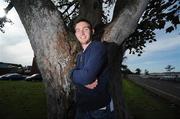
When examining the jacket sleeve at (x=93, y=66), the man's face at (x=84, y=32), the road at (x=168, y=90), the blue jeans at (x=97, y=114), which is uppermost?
the man's face at (x=84, y=32)

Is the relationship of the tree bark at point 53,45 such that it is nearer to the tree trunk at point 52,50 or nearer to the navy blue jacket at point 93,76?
the tree trunk at point 52,50

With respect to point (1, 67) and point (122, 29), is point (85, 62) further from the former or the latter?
point (1, 67)

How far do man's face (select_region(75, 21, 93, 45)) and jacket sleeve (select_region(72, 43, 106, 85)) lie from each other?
303 mm

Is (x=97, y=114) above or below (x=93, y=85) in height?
below

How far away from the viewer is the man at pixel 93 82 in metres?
3.37

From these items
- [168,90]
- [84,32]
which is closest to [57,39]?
[84,32]

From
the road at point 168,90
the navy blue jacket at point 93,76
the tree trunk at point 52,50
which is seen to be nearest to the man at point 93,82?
the navy blue jacket at point 93,76

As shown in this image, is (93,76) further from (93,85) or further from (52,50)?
(52,50)

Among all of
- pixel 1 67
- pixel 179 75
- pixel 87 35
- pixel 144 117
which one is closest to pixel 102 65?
pixel 87 35

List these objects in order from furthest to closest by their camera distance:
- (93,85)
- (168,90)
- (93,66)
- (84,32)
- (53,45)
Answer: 1. (168,90)
2. (53,45)
3. (84,32)
4. (93,85)
5. (93,66)

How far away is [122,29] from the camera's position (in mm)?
5004

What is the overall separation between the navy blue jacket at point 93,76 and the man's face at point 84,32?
0.18 m

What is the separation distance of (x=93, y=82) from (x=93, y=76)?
0.08 m

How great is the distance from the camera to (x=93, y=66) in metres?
3.34
